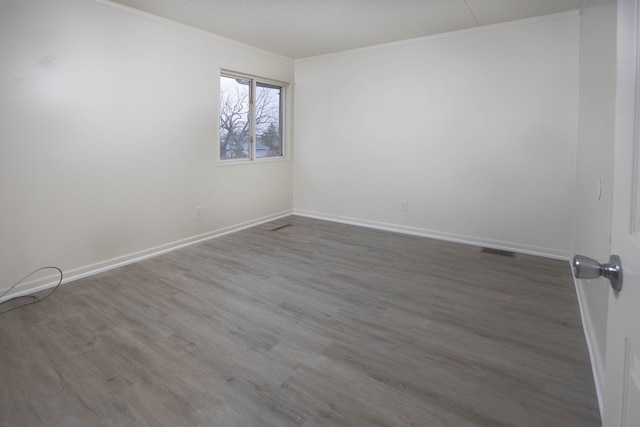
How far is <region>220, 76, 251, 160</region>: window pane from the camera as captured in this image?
14.9 ft

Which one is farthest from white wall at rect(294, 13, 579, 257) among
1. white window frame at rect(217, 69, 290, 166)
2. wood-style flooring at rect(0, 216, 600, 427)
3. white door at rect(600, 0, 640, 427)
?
white door at rect(600, 0, 640, 427)

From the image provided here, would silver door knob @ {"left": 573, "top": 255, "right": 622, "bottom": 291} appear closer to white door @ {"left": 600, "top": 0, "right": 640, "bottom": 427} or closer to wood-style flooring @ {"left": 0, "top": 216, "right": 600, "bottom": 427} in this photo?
white door @ {"left": 600, "top": 0, "right": 640, "bottom": 427}

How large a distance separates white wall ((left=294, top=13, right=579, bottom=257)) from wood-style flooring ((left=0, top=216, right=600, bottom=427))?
804 mm

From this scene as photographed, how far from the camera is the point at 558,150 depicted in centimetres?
365

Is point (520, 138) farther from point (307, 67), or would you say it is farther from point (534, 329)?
point (307, 67)

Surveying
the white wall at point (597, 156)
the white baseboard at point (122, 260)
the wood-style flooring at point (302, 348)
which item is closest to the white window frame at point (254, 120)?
the white baseboard at point (122, 260)

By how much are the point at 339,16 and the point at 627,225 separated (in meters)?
3.50

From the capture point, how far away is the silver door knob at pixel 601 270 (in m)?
0.72

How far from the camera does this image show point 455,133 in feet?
13.8

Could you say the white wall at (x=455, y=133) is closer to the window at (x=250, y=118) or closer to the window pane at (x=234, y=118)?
the window at (x=250, y=118)

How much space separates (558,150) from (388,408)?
3.25 metres

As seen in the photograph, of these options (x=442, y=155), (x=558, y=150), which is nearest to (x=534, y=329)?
(x=558, y=150)

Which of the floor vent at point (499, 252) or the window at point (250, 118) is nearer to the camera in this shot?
the floor vent at point (499, 252)

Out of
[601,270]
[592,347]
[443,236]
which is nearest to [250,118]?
[443,236]
